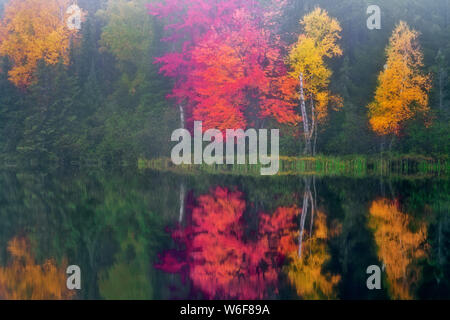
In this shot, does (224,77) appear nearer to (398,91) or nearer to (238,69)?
(238,69)

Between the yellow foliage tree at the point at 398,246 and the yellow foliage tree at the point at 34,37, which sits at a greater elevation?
the yellow foliage tree at the point at 34,37

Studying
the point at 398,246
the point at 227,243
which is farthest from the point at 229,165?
the point at 398,246

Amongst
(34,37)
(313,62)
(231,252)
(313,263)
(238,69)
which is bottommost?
(313,263)

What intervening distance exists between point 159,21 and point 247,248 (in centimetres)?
3063

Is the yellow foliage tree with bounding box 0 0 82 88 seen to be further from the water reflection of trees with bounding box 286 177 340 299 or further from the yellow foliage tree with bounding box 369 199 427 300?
the water reflection of trees with bounding box 286 177 340 299

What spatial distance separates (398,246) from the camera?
9727 mm

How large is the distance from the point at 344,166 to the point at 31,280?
20.6 meters

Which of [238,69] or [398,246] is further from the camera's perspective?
[238,69]

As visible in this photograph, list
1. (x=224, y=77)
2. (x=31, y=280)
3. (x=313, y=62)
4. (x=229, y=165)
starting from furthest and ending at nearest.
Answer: (x=313, y=62) < (x=224, y=77) < (x=229, y=165) < (x=31, y=280)

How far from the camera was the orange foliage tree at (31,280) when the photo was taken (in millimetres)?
7321

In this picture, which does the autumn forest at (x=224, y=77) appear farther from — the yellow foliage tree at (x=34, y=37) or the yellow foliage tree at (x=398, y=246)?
the yellow foliage tree at (x=398, y=246)

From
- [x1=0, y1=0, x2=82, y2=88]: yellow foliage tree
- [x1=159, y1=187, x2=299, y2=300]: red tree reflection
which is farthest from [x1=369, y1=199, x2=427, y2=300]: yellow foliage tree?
[x1=0, y1=0, x2=82, y2=88]: yellow foliage tree

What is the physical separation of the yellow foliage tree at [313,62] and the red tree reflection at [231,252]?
16.4 m

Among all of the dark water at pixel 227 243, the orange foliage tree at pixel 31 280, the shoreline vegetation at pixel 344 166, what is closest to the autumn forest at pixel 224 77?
the shoreline vegetation at pixel 344 166
